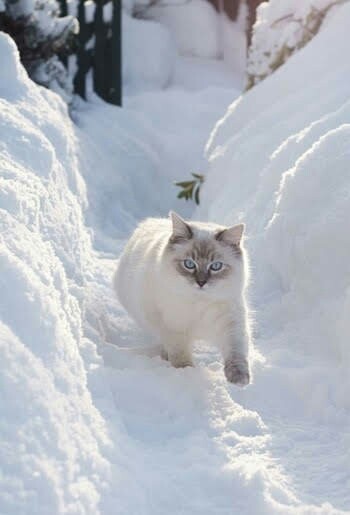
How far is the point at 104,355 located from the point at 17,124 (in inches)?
43.6

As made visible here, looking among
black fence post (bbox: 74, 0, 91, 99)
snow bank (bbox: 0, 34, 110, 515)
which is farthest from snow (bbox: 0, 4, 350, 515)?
black fence post (bbox: 74, 0, 91, 99)

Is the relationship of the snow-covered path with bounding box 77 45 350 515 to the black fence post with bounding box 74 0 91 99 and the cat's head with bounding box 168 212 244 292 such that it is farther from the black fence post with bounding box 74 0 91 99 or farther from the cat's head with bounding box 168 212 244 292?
the black fence post with bounding box 74 0 91 99

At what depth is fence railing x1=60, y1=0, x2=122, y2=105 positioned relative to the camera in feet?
36.1

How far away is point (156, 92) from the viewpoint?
13914mm

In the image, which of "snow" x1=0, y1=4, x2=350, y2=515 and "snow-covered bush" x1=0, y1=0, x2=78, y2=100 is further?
"snow-covered bush" x1=0, y1=0, x2=78, y2=100

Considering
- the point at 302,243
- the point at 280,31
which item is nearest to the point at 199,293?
the point at 302,243

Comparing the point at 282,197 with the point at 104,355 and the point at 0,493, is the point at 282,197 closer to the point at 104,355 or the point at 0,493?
the point at 104,355

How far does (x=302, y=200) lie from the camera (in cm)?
447

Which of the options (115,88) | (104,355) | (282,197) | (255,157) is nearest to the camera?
(104,355)

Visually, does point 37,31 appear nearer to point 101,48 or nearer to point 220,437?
point 101,48

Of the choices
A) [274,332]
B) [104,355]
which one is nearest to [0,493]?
[104,355]

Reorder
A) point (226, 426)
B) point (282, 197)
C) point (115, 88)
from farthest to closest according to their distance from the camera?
point (115, 88)
point (282, 197)
point (226, 426)

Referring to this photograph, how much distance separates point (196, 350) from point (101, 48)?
27.3 feet

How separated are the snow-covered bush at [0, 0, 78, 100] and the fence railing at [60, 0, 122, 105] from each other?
84.9 inches
